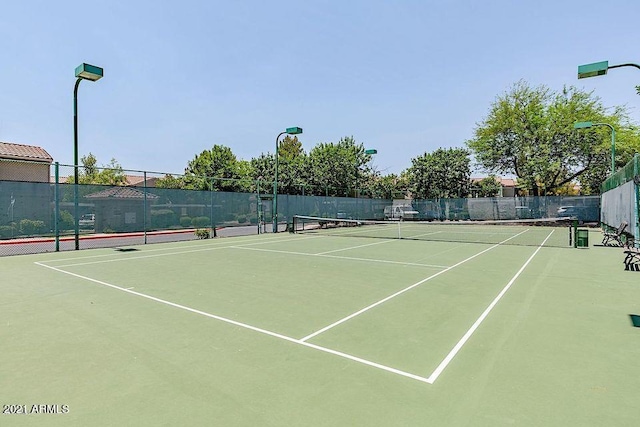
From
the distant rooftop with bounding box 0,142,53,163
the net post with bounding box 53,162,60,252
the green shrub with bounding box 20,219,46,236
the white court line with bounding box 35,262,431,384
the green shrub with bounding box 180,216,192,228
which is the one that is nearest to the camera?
the white court line with bounding box 35,262,431,384

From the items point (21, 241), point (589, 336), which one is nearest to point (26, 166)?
point (21, 241)

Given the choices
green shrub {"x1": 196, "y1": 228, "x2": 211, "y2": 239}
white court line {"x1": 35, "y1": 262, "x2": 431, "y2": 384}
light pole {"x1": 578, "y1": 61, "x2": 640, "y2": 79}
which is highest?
light pole {"x1": 578, "y1": 61, "x2": 640, "y2": 79}

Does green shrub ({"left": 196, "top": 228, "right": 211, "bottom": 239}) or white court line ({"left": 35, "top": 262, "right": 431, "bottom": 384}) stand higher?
green shrub ({"left": 196, "top": 228, "right": 211, "bottom": 239})

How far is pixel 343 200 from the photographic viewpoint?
31.1 meters

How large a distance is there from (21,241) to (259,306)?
1246 centimetres

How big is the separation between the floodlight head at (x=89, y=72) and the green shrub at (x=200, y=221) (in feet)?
25.5

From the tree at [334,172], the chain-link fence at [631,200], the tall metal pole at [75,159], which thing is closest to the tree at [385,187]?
the tree at [334,172]

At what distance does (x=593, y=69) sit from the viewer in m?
9.69

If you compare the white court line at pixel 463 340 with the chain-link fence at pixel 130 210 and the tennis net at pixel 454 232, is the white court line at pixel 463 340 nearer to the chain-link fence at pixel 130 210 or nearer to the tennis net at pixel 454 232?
the tennis net at pixel 454 232

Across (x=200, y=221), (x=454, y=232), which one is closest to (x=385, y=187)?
(x=454, y=232)

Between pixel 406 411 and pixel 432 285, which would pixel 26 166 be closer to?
pixel 432 285

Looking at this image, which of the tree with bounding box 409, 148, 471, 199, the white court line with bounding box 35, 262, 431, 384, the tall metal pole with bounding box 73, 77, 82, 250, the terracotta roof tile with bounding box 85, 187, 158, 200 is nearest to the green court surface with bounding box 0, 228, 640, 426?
the white court line with bounding box 35, 262, 431, 384

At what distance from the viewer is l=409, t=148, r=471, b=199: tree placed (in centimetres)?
4369

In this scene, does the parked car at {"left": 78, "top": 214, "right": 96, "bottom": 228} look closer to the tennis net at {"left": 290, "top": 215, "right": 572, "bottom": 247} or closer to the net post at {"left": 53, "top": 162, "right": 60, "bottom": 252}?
the net post at {"left": 53, "top": 162, "right": 60, "bottom": 252}
